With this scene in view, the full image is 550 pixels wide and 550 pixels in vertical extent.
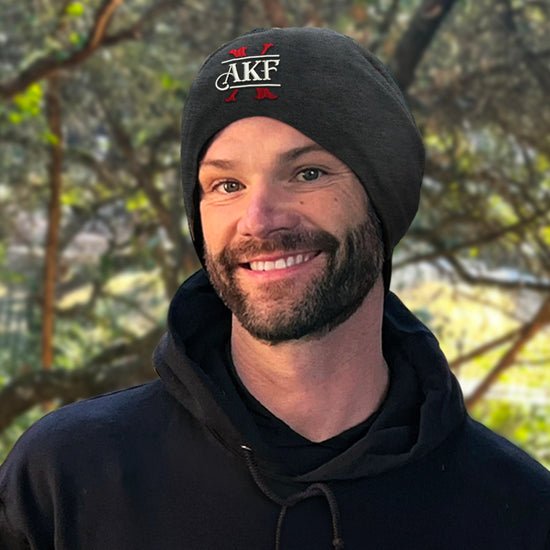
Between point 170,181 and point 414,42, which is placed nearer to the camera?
point 414,42

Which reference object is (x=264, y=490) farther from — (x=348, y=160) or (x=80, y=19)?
(x=80, y=19)

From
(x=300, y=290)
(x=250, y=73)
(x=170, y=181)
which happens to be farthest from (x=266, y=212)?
(x=170, y=181)

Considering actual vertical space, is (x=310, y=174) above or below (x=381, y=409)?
above

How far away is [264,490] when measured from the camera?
1.47 metres

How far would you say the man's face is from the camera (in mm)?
1479

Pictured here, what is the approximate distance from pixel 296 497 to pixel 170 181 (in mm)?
4979

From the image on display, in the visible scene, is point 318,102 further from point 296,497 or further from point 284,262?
point 296,497

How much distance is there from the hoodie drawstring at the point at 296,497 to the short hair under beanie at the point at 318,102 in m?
0.47

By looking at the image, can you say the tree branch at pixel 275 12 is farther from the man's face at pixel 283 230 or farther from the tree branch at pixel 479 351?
the man's face at pixel 283 230

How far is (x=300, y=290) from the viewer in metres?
1.50

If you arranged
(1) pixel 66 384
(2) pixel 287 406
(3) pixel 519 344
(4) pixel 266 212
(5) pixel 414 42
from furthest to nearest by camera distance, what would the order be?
(3) pixel 519 344, (5) pixel 414 42, (1) pixel 66 384, (2) pixel 287 406, (4) pixel 266 212

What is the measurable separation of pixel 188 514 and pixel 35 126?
17.0 ft

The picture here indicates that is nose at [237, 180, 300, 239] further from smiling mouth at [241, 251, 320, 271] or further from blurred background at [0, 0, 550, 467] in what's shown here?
blurred background at [0, 0, 550, 467]

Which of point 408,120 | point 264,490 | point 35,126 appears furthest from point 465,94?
point 264,490
